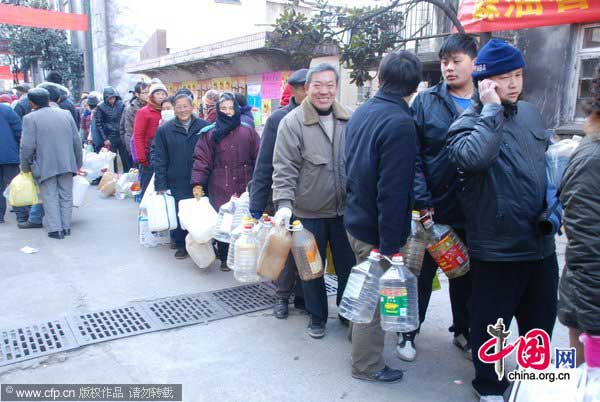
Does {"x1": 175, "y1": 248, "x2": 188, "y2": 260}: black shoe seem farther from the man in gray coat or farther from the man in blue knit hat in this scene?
the man in blue knit hat

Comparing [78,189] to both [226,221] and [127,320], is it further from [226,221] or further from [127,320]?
[127,320]

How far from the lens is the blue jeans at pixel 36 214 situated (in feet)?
23.4

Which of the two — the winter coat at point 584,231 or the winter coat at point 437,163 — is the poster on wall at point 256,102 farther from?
the winter coat at point 584,231

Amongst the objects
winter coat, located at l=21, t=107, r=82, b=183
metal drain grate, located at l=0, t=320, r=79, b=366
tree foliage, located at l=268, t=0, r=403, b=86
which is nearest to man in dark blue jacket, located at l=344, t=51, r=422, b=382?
metal drain grate, located at l=0, t=320, r=79, b=366

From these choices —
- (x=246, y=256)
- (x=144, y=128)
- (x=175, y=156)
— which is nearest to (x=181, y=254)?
(x=175, y=156)

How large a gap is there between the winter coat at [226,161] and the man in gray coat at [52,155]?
2.41 meters

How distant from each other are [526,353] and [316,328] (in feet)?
5.43

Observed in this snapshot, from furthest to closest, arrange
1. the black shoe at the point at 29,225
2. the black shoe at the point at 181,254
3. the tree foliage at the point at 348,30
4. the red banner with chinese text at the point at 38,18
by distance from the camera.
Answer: the red banner with chinese text at the point at 38,18, the black shoe at the point at 29,225, the tree foliage at the point at 348,30, the black shoe at the point at 181,254

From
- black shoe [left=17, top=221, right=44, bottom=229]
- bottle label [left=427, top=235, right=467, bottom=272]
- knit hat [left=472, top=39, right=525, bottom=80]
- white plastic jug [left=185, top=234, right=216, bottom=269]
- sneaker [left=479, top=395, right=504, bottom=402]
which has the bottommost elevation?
black shoe [left=17, top=221, right=44, bottom=229]

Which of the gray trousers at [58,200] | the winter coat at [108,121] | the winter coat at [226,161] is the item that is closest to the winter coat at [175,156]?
the winter coat at [226,161]

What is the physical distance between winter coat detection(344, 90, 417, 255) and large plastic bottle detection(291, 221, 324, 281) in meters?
0.56

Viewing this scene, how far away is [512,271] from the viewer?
102 inches

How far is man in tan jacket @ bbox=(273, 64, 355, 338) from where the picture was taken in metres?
3.52

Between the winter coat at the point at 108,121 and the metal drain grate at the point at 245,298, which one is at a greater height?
the winter coat at the point at 108,121
